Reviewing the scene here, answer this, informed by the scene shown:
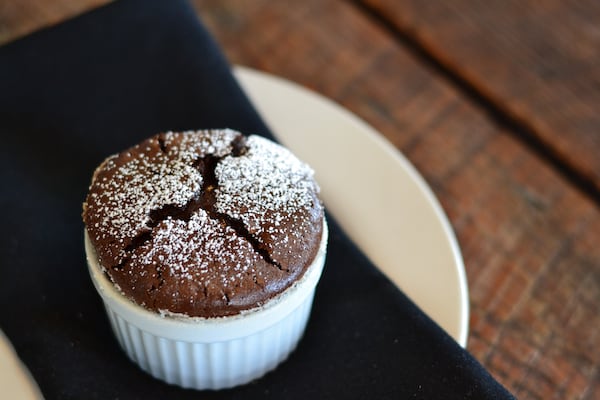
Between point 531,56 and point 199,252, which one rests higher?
point 199,252

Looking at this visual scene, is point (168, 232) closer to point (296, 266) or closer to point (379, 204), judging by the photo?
point (296, 266)

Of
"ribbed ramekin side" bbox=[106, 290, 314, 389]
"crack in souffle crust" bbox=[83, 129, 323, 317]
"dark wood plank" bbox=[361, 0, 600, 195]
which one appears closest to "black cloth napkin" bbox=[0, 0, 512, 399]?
"ribbed ramekin side" bbox=[106, 290, 314, 389]

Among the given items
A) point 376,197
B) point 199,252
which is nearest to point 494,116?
point 376,197

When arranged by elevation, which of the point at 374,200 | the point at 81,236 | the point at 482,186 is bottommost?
the point at 482,186

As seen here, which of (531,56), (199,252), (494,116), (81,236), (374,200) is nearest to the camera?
(199,252)

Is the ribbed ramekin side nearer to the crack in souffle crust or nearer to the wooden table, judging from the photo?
the crack in souffle crust

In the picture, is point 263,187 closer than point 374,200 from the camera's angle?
Yes

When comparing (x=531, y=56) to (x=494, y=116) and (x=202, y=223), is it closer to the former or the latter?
(x=494, y=116)
